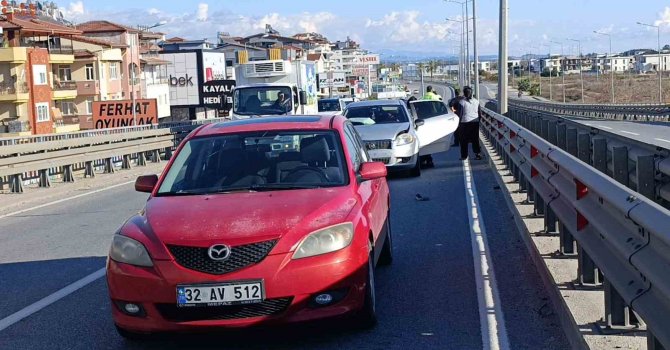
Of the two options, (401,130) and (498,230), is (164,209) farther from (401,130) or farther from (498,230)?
(401,130)

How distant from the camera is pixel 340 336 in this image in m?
6.53

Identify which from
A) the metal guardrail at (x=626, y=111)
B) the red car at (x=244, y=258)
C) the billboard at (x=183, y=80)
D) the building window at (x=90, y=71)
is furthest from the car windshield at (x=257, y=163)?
the billboard at (x=183, y=80)

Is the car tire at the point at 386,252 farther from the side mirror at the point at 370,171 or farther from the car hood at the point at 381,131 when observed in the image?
the car hood at the point at 381,131

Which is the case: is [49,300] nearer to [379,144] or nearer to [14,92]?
[379,144]

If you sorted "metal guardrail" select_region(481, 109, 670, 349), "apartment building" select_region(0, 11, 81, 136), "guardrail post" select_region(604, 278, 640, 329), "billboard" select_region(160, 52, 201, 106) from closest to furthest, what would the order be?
"metal guardrail" select_region(481, 109, 670, 349)
"guardrail post" select_region(604, 278, 640, 329)
"apartment building" select_region(0, 11, 81, 136)
"billboard" select_region(160, 52, 201, 106)

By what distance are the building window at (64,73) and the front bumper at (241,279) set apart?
236 feet

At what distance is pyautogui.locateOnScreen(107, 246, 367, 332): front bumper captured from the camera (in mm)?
5883

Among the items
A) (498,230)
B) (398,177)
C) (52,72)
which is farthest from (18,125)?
(498,230)

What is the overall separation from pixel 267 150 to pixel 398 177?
12.0 metres

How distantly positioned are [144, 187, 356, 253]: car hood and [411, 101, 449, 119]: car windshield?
1602 centimetres

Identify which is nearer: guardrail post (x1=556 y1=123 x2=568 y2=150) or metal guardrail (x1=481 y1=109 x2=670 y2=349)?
metal guardrail (x1=481 y1=109 x2=670 y2=349)

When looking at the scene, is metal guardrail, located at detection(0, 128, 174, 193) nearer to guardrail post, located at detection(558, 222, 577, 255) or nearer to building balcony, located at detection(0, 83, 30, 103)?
guardrail post, located at detection(558, 222, 577, 255)

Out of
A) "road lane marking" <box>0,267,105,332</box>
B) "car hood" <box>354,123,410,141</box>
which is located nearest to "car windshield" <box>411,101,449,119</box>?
"car hood" <box>354,123,410,141</box>

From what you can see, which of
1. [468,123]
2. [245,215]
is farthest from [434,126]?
[245,215]
